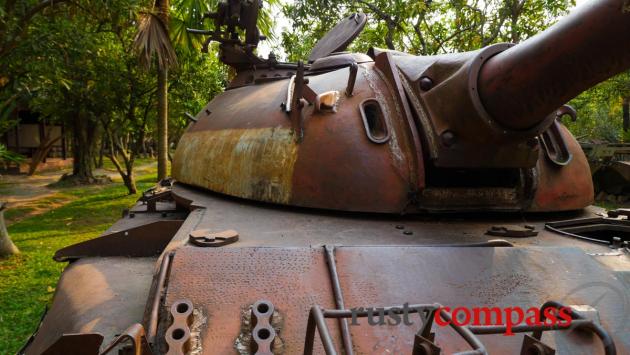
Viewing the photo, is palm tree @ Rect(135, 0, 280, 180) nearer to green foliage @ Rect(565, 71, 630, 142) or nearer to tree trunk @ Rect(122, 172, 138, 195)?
tree trunk @ Rect(122, 172, 138, 195)

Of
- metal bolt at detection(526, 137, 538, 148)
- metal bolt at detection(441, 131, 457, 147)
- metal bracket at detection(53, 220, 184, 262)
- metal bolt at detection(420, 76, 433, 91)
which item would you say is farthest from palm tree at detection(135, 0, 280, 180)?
metal bolt at detection(526, 137, 538, 148)

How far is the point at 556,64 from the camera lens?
247 cm

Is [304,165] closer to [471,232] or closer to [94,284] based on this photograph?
[471,232]

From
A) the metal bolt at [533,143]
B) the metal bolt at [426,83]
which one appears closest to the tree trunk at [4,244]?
the metal bolt at [426,83]

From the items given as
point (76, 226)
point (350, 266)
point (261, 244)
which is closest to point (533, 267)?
point (350, 266)

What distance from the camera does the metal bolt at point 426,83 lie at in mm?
3465

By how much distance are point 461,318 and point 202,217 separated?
1.86m

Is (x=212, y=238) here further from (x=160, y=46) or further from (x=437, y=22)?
(x=437, y=22)

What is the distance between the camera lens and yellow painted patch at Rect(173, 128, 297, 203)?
3666mm

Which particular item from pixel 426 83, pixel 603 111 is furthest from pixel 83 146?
pixel 603 111

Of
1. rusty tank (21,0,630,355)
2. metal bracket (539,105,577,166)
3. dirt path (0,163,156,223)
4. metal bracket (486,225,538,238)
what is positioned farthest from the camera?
dirt path (0,163,156,223)

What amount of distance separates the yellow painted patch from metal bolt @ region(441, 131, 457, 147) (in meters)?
0.98

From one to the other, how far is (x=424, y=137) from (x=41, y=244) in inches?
370

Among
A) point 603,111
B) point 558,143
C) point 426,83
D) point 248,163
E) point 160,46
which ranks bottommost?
point 248,163
